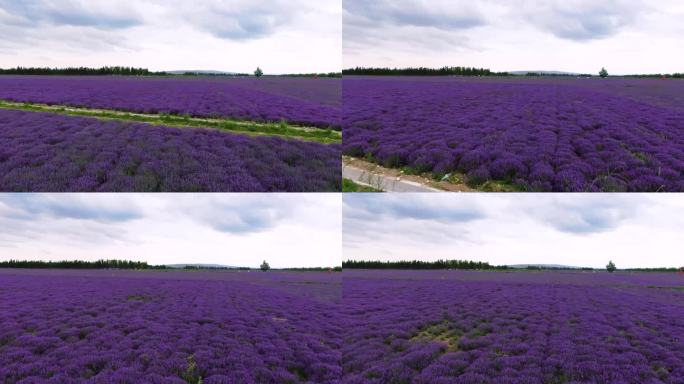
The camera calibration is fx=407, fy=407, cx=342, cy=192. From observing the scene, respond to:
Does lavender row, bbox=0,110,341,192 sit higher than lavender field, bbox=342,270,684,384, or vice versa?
lavender row, bbox=0,110,341,192

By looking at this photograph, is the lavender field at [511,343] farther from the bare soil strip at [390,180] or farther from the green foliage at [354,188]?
the bare soil strip at [390,180]

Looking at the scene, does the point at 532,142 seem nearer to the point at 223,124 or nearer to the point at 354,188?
the point at 354,188

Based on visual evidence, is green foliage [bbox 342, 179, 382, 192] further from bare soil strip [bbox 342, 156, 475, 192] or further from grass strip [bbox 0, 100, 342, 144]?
grass strip [bbox 0, 100, 342, 144]

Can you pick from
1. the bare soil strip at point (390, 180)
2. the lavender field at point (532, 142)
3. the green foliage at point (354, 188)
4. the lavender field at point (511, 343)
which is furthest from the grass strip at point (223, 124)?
the lavender field at point (511, 343)

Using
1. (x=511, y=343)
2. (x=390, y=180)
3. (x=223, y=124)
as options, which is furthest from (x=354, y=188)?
(x=223, y=124)

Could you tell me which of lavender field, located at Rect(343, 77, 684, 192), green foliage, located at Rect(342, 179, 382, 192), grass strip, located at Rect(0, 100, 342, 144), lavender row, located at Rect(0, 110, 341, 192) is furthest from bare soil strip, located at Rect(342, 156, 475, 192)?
grass strip, located at Rect(0, 100, 342, 144)

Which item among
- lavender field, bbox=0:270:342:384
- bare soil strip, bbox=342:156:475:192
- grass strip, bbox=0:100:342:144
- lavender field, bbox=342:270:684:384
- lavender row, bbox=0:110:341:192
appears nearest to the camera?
lavender field, bbox=342:270:684:384
